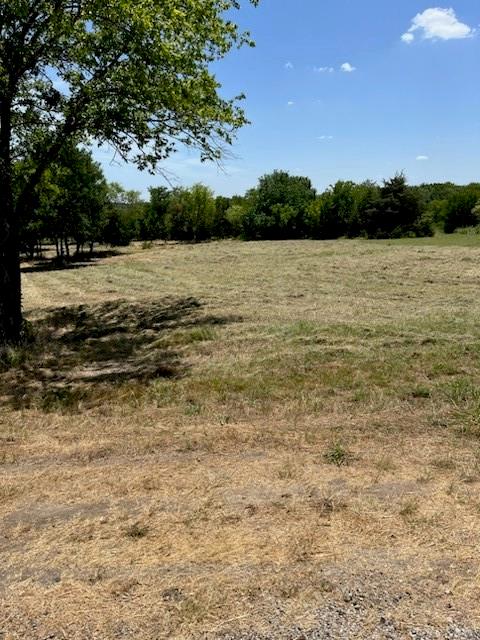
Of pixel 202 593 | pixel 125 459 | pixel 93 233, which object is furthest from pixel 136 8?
pixel 93 233

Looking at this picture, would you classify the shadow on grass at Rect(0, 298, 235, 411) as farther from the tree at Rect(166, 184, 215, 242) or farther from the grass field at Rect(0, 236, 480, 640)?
the tree at Rect(166, 184, 215, 242)

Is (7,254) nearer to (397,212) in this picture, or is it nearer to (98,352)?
(98,352)

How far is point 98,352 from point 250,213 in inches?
1937

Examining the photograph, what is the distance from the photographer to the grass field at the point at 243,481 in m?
2.79

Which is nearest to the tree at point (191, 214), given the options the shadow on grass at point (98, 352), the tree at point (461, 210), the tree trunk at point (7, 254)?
the tree at point (461, 210)

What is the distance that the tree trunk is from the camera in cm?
1005

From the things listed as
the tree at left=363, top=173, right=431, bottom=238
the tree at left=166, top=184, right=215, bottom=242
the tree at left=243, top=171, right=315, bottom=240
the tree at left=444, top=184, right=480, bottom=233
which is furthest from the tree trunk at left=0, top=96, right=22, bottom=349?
the tree at left=166, top=184, right=215, bottom=242

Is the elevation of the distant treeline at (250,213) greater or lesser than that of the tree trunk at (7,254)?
greater

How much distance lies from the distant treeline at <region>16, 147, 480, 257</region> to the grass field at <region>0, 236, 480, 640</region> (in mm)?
20981

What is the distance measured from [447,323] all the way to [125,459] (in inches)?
285

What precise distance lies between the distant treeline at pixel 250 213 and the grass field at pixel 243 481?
68.8 feet

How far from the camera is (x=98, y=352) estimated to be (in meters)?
9.62

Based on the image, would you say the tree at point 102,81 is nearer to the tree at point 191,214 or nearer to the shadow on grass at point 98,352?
the shadow on grass at point 98,352

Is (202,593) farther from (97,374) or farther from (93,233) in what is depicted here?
(93,233)
